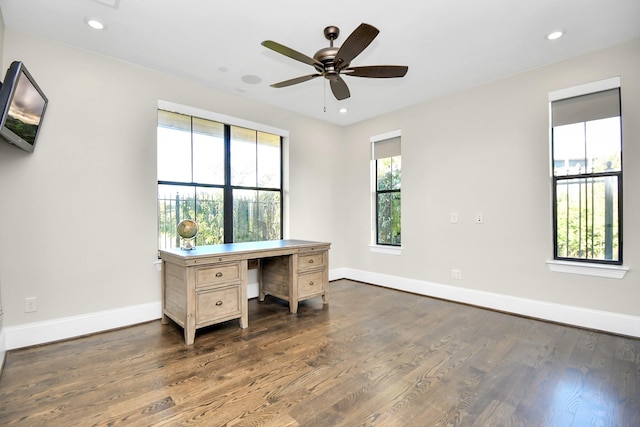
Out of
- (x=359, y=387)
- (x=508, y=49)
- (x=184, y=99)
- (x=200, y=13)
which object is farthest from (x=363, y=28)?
(x=184, y=99)

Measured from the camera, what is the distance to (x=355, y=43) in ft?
6.47

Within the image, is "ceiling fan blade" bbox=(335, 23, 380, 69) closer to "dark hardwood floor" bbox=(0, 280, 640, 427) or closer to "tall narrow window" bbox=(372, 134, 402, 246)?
"dark hardwood floor" bbox=(0, 280, 640, 427)

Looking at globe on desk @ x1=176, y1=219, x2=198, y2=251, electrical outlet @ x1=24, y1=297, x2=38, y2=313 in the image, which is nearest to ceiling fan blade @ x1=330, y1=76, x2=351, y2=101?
globe on desk @ x1=176, y1=219, x2=198, y2=251

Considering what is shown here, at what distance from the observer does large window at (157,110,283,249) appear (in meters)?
3.47

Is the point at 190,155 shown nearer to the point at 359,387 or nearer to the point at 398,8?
the point at 398,8

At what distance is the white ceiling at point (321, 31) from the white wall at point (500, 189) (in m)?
0.30

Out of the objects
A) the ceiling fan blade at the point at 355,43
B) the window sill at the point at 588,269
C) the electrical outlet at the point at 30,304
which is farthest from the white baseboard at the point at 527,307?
the electrical outlet at the point at 30,304

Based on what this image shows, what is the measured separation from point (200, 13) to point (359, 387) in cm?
298

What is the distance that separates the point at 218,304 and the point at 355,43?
8.08 feet

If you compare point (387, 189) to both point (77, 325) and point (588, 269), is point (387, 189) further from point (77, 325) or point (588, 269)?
point (77, 325)

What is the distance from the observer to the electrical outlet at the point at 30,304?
259 centimetres

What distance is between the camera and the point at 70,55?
279 centimetres

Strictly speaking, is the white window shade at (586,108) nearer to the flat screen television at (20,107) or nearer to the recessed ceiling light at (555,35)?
the recessed ceiling light at (555,35)

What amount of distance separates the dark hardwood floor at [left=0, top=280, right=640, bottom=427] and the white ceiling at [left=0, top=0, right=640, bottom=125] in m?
2.69
